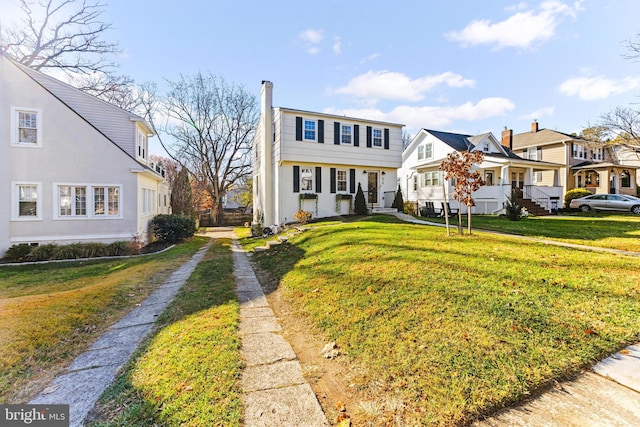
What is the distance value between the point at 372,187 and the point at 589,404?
1694cm

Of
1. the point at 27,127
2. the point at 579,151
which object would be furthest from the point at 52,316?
the point at 579,151

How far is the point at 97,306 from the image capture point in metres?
5.48

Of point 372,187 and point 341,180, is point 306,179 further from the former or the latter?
point 372,187

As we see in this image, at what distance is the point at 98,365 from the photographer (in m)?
3.61

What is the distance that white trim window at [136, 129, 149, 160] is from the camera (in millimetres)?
16359

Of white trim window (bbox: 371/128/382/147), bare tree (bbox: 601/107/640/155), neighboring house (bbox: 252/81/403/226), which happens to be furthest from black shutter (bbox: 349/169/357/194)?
bare tree (bbox: 601/107/640/155)

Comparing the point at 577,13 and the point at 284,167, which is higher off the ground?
the point at 577,13

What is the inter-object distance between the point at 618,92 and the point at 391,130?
13.3 m

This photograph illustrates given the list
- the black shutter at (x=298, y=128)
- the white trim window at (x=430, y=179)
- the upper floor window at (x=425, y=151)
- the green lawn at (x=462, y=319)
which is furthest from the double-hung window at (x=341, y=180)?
the green lawn at (x=462, y=319)

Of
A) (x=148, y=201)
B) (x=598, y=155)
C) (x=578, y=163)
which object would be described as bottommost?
(x=148, y=201)

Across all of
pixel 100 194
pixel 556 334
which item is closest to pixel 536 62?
pixel 556 334

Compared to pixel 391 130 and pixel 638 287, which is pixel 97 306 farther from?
pixel 391 130

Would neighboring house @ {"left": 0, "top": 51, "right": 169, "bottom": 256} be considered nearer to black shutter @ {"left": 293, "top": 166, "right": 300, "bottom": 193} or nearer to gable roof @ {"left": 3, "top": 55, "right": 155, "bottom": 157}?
gable roof @ {"left": 3, "top": 55, "right": 155, "bottom": 157}

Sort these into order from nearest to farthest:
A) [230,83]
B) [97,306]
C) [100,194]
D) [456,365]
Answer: [456,365] < [97,306] < [100,194] < [230,83]
